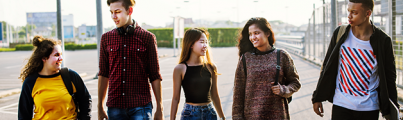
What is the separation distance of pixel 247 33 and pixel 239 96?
1.92 ft

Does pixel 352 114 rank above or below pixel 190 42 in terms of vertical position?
below

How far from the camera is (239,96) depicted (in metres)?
2.78

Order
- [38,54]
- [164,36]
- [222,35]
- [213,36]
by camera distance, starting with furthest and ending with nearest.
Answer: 1. [222,35]
2. [213,36]
3. [164,36]
4. [38,54]

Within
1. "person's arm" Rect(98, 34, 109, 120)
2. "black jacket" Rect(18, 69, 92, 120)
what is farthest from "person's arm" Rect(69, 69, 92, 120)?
"person's arm" Rect(98, 34, 109, 120)

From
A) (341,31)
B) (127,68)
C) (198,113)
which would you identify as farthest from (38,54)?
(341,31)

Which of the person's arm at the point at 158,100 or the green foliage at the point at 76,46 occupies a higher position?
the green foliage at the point at 76,46

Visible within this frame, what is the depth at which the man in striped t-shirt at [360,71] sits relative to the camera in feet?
9.17

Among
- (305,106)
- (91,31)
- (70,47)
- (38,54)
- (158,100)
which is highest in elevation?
(91,31)

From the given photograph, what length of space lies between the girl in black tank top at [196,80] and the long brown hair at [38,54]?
1.17 m

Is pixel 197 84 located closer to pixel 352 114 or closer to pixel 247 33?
pixel 247 33

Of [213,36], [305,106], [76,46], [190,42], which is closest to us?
[190,42]

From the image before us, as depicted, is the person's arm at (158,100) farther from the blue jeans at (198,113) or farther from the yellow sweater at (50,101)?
the yellow sweater at (50,101)

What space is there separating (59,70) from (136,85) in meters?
0.76

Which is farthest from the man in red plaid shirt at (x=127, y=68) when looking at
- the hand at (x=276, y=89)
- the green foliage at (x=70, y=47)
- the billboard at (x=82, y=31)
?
the billboard at (x=82, y=31)
